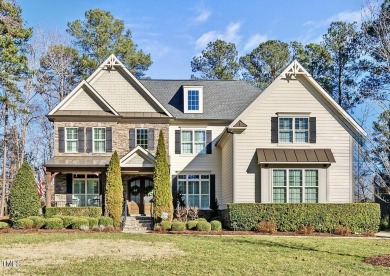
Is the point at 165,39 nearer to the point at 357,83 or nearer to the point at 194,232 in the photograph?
the point at 194,232

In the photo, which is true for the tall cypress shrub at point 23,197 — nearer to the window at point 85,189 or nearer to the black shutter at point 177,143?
A: the window at point 85,189

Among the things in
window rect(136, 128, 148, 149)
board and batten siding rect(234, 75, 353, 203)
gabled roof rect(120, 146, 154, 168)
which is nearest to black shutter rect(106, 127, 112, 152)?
gabled roof rect(120, 146, 154, 168)

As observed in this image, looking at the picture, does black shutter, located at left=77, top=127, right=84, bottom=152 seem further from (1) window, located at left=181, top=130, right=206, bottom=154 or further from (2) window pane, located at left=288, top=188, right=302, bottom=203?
(2) window pane, located at left=288, top=188, right=302, bottom=203

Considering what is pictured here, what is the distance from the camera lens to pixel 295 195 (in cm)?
2027

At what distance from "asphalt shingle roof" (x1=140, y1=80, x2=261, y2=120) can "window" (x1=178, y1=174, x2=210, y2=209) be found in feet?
11.3

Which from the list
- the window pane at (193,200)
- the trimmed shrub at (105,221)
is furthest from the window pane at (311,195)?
the trimmed shrub at (105,221)

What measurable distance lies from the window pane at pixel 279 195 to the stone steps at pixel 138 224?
5905mm

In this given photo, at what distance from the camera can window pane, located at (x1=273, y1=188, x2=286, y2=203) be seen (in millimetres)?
20156

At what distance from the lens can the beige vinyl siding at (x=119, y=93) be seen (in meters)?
24.9

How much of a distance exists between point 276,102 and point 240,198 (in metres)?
4.87

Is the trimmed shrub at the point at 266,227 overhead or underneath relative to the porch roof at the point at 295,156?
underneath

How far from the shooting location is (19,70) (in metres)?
28.4

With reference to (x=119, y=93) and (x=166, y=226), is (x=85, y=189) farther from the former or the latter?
(x=166, y=226)

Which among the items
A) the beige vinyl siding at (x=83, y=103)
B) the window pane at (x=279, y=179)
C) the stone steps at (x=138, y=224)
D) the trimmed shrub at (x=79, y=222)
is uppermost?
the beige vinyl siding at (x=83, y=103)
